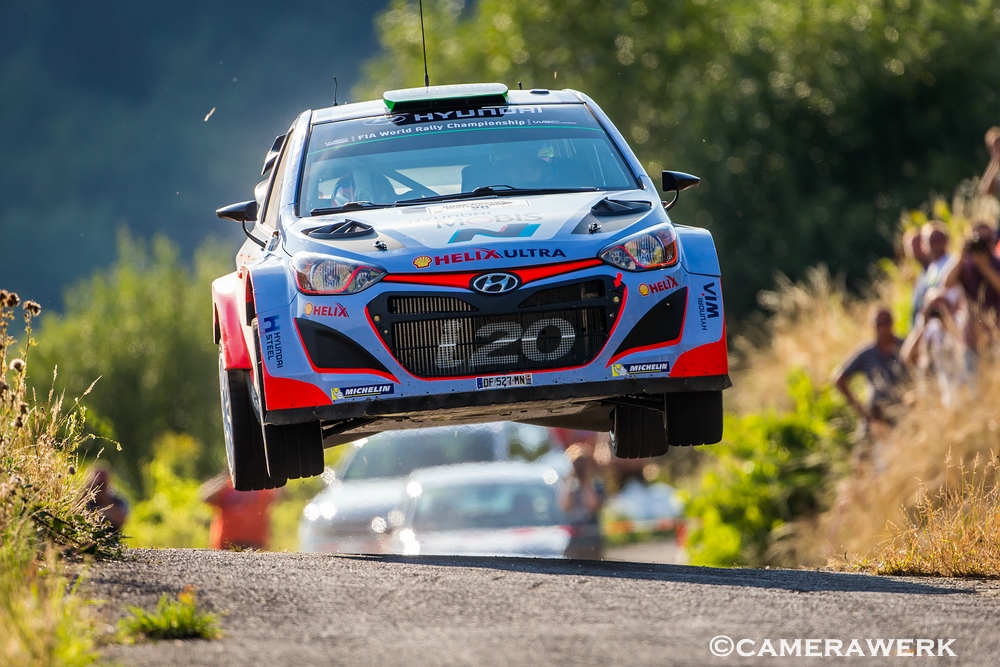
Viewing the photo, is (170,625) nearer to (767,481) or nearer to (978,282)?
(978,282)

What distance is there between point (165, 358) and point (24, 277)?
103760 millimetres

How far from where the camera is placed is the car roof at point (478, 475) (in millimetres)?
12602

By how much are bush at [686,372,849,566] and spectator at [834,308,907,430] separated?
3.97ft

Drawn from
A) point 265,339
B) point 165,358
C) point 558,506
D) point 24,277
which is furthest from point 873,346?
point 24,277

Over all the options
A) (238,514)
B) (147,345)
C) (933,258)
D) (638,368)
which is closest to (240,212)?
(638,368)

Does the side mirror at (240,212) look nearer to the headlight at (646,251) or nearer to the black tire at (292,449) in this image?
the black tire at (292,449)

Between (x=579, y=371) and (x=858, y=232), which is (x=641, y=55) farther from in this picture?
(x=579, y=371)

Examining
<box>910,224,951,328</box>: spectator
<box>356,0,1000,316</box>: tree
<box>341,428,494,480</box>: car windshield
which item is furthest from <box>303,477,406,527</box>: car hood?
<box>356,0,1000,316</box>: tree

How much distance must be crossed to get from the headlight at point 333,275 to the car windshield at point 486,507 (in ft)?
19.1

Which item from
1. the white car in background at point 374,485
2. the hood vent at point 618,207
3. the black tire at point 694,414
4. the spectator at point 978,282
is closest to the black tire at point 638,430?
the black tire at point 694,414

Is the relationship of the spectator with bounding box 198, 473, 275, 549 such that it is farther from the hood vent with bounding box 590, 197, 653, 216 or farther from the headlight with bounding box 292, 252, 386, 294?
the hood vent with bounding box 590, 197, 653, 216

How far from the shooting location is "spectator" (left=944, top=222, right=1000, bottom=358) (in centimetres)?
1026

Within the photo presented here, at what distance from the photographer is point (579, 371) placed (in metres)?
6.32

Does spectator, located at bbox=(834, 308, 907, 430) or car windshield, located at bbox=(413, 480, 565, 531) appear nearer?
spectator, located at bbox=(834, 308, 907, 430)
